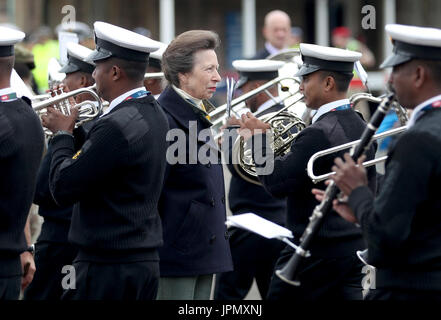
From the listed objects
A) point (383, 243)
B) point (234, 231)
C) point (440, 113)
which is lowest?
point (234, 231)

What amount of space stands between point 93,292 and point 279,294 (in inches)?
42.4

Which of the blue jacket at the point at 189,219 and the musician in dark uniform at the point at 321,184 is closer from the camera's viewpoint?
the blue jacket at the point at 189,219

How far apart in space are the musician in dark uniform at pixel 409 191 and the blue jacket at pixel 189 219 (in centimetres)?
120

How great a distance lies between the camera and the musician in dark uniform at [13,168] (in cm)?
431

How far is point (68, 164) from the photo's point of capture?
14.8ft

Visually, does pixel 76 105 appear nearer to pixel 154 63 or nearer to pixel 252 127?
pixel 252 127

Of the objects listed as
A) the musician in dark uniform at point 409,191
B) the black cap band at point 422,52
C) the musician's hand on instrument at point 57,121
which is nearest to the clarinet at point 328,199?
the musician in dark uniform at point 409,191

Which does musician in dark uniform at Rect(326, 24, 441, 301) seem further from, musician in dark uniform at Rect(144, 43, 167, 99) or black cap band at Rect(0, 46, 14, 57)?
musician in dark uniform at Rect(144, 43, 167, 99)

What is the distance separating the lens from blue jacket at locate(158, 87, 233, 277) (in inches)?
198

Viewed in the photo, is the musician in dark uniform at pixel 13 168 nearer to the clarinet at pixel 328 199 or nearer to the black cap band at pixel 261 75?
the clarinet at pixel 328 199

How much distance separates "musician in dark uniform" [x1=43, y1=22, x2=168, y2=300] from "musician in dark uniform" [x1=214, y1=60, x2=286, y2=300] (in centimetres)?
189

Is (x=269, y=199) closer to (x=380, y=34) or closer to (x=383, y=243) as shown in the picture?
(x=383, y=243)

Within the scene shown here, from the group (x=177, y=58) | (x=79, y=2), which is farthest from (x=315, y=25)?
(x=177, y=58)

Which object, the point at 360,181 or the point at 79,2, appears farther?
the point at 79,2
